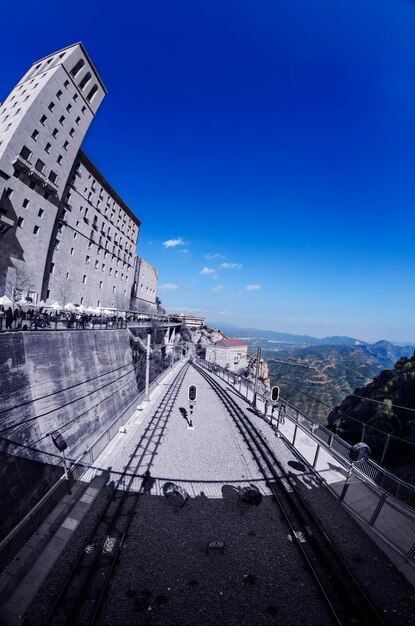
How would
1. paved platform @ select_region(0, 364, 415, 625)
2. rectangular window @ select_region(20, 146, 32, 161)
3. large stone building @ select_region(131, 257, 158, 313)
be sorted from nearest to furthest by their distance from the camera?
paved platform @ select_region(0, 364, 415, 625)
rectangular window @ select_region(20, 146, 32, 161)
large stone building @ select_region(131, 257, 158, 313)

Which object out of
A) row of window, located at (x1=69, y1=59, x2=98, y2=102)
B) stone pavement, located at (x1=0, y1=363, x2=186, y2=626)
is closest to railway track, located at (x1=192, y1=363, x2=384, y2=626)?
stone pavement, located at (x1=0, y1=363, x2=186, y2=626)

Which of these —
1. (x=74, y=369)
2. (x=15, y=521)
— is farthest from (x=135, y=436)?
(x=15, y=521)

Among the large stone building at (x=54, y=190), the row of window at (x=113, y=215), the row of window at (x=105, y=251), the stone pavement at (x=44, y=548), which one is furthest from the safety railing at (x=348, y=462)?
the row of window at (x=113, y=215)

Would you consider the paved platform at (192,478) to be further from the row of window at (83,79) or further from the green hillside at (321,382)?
the green hillside at (321,382)

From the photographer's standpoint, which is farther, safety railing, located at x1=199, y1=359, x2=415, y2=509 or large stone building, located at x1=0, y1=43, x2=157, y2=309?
large stone building, located at x1=0, y1=43, x2=157, y2=309

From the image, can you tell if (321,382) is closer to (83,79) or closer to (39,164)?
(39,164)

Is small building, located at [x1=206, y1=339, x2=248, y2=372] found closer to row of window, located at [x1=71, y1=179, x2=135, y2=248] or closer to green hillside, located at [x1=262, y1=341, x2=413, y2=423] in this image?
green hillside, located at [x1=262, y1=341, x2=413, y2=423]

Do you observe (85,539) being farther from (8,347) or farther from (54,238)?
(54,238)
